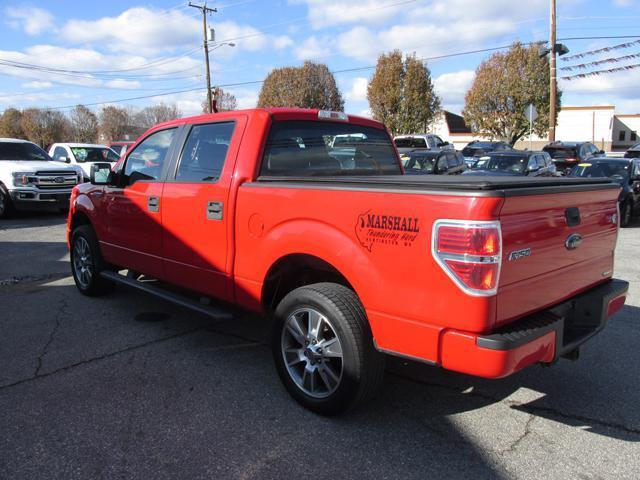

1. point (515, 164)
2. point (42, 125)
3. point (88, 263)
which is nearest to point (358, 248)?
point (88, 263)

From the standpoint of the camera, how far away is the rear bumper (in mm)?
2482

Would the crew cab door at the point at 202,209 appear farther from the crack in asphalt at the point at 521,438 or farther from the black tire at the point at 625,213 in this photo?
the black tire at the point at 625,213

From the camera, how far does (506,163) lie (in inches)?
553

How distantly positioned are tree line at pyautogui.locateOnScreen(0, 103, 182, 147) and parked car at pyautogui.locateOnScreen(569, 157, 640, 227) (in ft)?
193

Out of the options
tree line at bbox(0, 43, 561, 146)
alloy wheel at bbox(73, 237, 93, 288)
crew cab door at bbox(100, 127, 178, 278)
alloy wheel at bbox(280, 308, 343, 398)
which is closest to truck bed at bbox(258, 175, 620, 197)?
alloy wheel at bbox(280, 308, 343, 398)

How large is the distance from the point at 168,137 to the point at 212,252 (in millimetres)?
1360

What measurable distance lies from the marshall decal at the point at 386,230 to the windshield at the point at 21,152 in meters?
13.5

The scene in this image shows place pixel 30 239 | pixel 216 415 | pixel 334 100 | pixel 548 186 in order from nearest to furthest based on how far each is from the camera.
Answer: pixel 548 186 → pixel 216 415 → pixel 30 239 → pixel 334 100

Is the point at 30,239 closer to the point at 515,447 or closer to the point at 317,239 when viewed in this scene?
the point at 317,239

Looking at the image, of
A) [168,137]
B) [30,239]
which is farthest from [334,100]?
[168,137]

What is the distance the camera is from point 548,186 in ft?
9.32

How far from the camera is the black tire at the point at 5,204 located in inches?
496

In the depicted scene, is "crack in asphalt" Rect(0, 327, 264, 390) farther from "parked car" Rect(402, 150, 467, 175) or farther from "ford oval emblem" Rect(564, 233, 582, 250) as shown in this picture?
"parked car" Rect(402, 150, 467, 175)

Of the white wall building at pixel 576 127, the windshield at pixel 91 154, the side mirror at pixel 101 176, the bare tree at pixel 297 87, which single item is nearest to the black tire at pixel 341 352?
the side mirror at pixel 101 176
